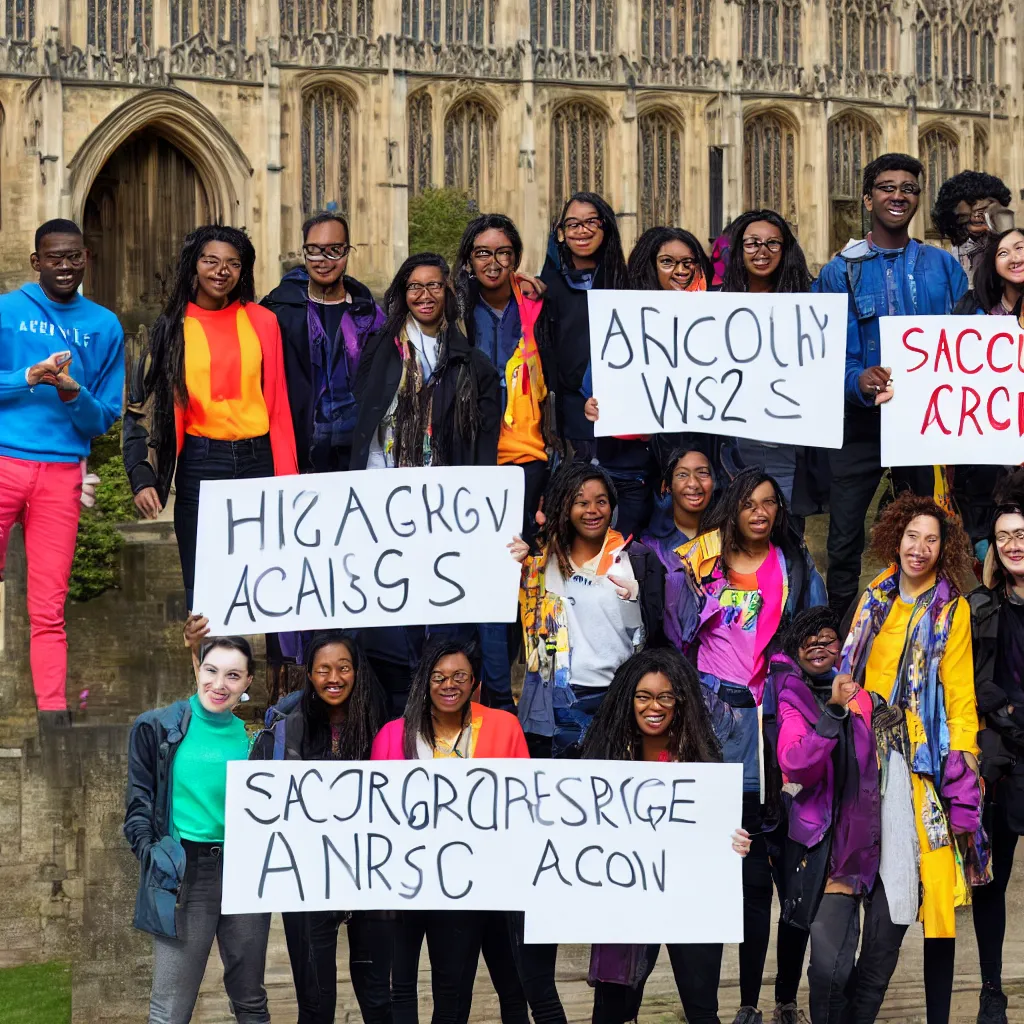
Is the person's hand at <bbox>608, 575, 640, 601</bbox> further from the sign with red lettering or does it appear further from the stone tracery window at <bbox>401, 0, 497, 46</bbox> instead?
the stone tracery window at <bbox>401, 0, 497, 46</bbox>

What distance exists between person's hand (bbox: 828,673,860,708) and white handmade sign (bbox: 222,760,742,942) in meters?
0.59

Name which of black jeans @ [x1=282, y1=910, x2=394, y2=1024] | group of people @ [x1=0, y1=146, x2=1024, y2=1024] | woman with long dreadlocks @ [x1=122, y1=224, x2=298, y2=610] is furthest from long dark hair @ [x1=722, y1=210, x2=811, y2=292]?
black jeans @ [x1=282, y1=910, x2=394, y2=1024]

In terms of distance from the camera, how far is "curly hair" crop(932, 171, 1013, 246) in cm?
1185

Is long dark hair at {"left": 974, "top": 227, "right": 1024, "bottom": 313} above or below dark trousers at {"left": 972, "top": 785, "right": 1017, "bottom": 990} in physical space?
above

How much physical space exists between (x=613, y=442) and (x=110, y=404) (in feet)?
7.09

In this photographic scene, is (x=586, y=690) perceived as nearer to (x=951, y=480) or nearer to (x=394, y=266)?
(x=951, y=480)

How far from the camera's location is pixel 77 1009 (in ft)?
34.4

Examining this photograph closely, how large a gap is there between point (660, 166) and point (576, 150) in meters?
1.79

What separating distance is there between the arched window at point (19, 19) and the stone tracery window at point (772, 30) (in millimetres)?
13138

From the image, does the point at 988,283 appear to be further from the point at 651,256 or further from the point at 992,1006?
the point at 992,1006

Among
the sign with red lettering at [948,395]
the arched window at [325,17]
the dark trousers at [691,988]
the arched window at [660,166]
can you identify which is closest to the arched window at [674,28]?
the arched window at [660,166]

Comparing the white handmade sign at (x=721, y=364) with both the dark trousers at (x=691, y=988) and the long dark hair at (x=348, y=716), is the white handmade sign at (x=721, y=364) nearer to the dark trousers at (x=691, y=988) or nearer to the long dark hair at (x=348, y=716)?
the long dark hair at (x=348, y=716)

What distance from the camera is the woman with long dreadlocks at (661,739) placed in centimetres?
884

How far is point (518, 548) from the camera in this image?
30.5 feet
